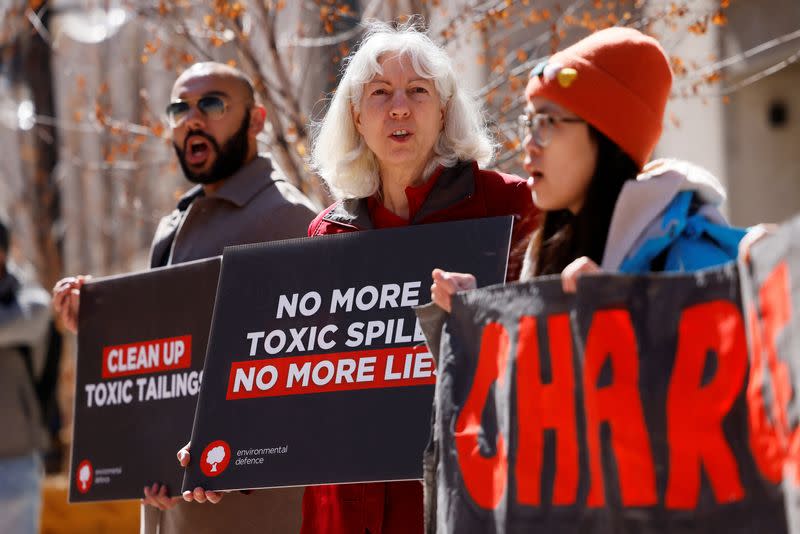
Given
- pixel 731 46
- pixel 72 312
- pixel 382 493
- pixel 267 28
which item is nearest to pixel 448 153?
pixel 382 493

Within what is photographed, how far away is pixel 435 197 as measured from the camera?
4008 millimetres

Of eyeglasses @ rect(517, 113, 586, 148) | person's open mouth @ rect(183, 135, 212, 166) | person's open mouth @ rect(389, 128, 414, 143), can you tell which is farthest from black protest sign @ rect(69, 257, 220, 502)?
eyeglasses @ rect(517, 113, 586, 148)

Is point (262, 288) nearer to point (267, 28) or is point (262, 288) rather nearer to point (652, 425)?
point (652, 425)

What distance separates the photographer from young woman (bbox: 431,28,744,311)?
2.89 metres

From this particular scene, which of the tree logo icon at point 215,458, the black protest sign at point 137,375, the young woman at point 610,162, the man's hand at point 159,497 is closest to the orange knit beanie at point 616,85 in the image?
the young woman at point 610,162

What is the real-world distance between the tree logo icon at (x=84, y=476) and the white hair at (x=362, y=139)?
1500mm

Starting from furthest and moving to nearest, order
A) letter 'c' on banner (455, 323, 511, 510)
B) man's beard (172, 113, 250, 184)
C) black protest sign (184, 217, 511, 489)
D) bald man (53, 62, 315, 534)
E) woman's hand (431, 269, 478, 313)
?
1. man's beard (172, 113, 250, 184)
2. bald man (53, 62, 315, 534)
3. black protest sign (184, 217, 511, 489)
4. woman's hand (431, 269, 478, 313)
5. letter 'c' on banner (455, 323, 511, 510)

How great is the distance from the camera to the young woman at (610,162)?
2893 mm

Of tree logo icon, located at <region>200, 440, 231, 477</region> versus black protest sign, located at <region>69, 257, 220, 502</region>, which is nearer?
tree logo icon, located at <region>200, 440, 231, 477</region>

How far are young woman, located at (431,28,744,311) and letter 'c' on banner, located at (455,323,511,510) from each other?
0.23m

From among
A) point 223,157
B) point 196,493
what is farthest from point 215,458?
point 223,157

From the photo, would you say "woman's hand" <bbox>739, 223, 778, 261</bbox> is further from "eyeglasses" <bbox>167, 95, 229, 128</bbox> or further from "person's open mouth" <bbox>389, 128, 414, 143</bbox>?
"eyeglasses" <bbox>167, 95, 229, 128</bbox>

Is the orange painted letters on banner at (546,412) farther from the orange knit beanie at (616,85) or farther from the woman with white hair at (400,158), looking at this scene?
the woman with white hair at (400,158)

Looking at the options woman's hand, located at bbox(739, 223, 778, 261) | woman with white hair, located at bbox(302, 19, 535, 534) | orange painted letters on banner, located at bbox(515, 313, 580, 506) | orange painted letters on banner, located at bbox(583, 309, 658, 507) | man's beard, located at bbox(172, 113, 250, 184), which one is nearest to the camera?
woman's hand, located at bbox(739, 223, 778, 261)
